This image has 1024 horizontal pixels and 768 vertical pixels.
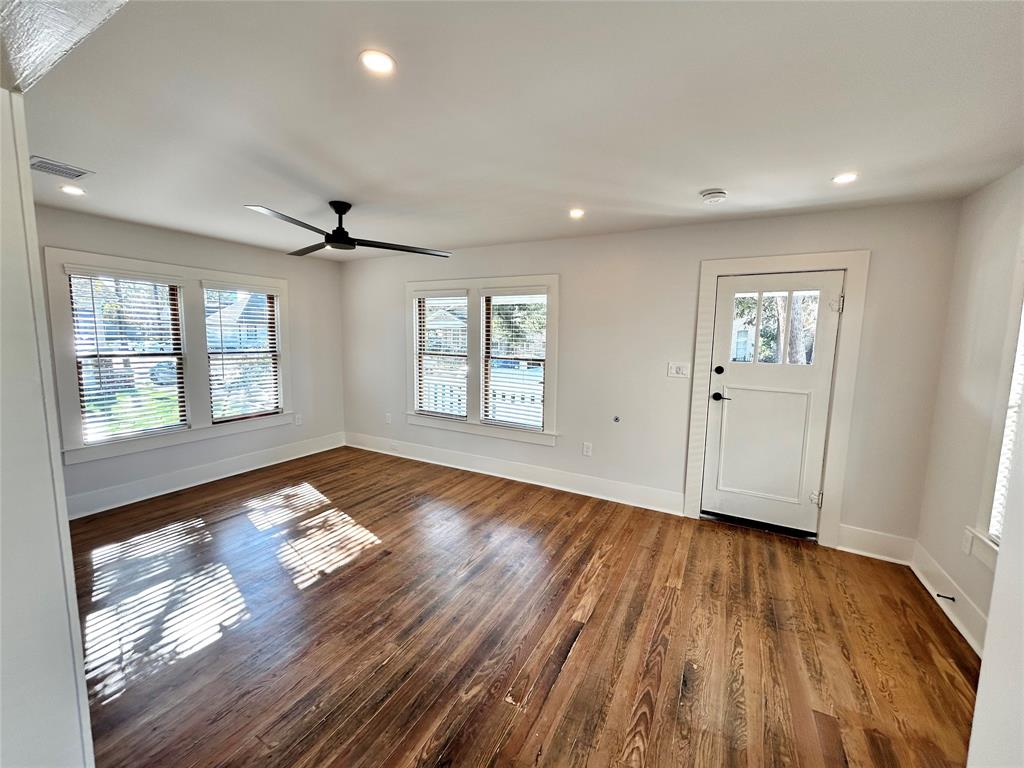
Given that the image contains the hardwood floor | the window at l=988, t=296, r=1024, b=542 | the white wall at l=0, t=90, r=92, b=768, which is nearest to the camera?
the white wall at l=0, t=90, r=92, b=768

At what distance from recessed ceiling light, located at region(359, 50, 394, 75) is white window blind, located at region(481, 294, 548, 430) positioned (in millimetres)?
2692

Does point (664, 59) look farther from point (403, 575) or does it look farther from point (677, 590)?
point (403, 575)

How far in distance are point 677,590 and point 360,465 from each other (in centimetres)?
361

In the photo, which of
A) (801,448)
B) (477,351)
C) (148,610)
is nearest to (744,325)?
(801,448)

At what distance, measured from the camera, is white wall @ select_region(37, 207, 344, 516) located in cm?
328

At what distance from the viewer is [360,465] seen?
15.4 ft

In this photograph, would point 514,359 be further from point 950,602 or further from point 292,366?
point 950,602

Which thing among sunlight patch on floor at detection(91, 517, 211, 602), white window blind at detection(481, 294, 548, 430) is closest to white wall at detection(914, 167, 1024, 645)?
white window blind at detection(481, 294, 548, 430)

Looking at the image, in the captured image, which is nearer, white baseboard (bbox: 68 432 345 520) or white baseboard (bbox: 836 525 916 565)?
white baseboard (bbox: 836 525 916 565)

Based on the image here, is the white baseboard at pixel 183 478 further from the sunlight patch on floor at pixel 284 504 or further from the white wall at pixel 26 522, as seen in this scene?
the white wall at pixel 26 522

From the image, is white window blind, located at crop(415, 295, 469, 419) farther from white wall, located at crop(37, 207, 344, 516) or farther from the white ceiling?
the white ceiling

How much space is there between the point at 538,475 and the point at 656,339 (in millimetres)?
1817

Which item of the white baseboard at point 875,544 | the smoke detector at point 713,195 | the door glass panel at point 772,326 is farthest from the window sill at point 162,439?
the white baseboard at point 875,544

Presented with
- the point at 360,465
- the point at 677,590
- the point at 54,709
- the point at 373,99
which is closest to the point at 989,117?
the point at 373,99
